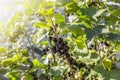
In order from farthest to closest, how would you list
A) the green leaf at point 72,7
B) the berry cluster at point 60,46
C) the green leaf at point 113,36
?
the berry cluster at point 60,46, the green leaf at point 72,7, the green leaf at point 113,36

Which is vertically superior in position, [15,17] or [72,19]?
[15,17]

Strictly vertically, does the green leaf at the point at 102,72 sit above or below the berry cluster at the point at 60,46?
below

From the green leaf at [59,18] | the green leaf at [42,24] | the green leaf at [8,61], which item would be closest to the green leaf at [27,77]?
the green leaf at [8,61]

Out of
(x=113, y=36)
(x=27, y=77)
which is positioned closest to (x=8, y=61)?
(x=27, y=77)

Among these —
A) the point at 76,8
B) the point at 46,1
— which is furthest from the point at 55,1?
the point at 76,8

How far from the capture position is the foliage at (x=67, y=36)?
2.12 m

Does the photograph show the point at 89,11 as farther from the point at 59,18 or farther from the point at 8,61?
the point at 8,61

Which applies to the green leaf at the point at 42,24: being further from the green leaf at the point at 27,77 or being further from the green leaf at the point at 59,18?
the green leaf at the point at 27,77

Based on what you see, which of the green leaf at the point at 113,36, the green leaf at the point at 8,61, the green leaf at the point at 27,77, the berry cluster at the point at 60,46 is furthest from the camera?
the green leaf at the point at 8,61

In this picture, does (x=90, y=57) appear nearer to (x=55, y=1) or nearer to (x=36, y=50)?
(x=55, y=1)

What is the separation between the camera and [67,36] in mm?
2936

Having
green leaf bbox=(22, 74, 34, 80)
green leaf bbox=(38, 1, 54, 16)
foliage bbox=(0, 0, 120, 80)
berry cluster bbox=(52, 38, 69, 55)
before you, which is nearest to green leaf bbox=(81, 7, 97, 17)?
foliage bbox=(0, 0, 120, 80)

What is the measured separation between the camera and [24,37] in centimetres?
343

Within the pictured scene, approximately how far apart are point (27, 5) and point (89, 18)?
932 mm
